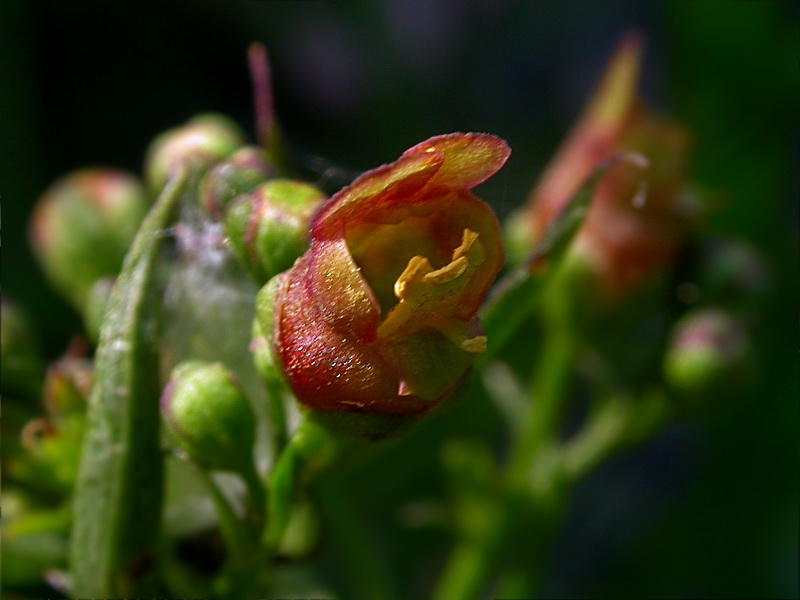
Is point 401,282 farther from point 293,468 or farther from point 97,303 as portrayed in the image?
point 97,303

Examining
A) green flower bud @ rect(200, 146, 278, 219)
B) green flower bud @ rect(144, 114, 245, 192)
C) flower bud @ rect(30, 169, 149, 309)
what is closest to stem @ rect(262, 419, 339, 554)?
green flower bud @ rect(200, 146, 278, 219)

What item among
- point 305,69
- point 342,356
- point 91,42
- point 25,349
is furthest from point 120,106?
point 342,356

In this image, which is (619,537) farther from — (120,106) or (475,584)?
(120,106)

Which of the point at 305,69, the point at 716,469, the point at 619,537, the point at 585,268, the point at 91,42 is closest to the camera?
the point at 585,268

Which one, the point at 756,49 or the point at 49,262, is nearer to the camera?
the point at 49,262

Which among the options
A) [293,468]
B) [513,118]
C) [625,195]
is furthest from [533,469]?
[513,118]

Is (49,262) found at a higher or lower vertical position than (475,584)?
higher
